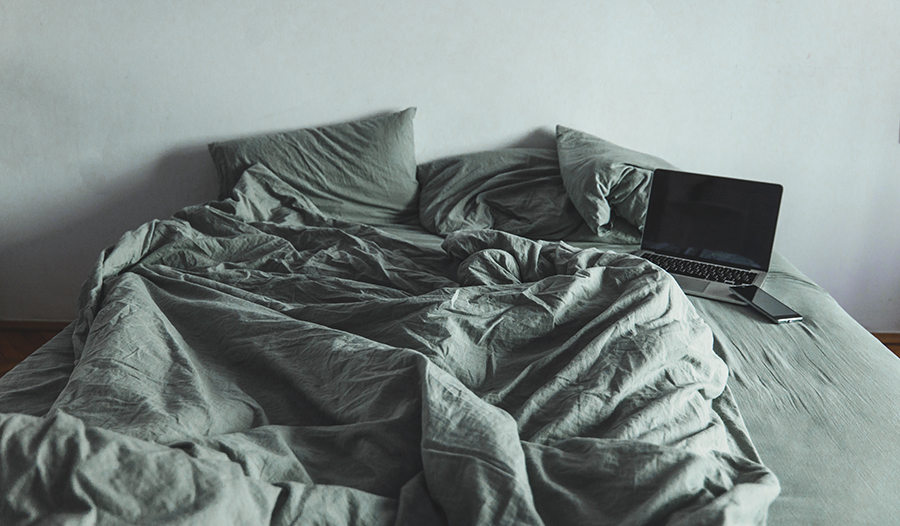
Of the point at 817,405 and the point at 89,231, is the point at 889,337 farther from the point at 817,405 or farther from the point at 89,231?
the point at 89,231

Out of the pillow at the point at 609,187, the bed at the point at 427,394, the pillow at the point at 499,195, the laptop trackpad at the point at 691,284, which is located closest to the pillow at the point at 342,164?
the pillow at the point at 499,195

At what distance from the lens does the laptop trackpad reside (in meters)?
1.71

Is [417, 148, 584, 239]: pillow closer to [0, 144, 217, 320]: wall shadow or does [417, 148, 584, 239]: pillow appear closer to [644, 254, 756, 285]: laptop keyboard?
[644, 254, 756, 285]: laptop keyboard

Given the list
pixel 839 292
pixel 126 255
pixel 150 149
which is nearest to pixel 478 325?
pixel 126 255

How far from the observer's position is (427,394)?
88 cm

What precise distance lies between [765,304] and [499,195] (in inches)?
36.8

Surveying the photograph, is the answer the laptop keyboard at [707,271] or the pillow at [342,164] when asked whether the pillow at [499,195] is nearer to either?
the pillow at [342,164]

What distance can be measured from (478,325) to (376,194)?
3.98 ft

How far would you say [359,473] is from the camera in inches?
34.1

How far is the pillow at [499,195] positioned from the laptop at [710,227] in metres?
0.29

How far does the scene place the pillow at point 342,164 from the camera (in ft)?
7.50

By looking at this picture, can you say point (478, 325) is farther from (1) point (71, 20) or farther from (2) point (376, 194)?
(1) point (71, 20)

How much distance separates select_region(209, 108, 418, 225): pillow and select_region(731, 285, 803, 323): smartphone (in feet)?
A: 3.59

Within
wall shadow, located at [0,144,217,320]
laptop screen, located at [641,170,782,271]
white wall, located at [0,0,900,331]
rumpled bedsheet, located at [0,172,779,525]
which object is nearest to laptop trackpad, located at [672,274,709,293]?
laptop screen, located at [641,170,782,271]
